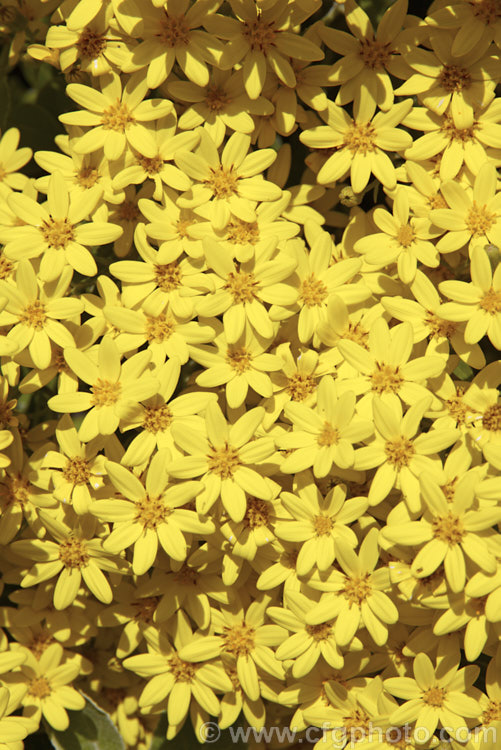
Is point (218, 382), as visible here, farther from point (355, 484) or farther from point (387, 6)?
point (387, 6)

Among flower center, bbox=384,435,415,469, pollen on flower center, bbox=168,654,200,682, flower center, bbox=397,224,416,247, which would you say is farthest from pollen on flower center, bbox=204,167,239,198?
pollen on flower center, bbox=168,654,200,682

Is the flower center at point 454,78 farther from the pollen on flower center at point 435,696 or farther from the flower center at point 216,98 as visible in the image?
the pollen on flower center at point 435,696

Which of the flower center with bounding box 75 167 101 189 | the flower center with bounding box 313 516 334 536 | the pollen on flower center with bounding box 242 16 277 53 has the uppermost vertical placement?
the pollen on flower center with bounding box 242 16 277 53

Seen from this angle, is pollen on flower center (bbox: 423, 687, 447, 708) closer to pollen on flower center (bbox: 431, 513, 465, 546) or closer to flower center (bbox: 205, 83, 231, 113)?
pollen on flower center (bbox: 431, 513, 465, 546)

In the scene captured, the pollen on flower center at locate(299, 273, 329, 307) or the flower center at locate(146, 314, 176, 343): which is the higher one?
the pollen on flower center at locate(299, 273, 329, 307)

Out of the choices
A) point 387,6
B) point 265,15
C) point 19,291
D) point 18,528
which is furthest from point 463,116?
point 18,528
